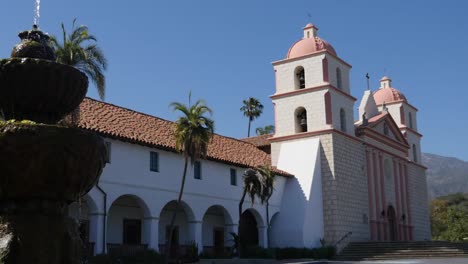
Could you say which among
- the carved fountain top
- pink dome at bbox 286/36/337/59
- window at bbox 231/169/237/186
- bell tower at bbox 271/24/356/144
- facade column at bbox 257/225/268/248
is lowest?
facade column at bbox 257/225/268/248

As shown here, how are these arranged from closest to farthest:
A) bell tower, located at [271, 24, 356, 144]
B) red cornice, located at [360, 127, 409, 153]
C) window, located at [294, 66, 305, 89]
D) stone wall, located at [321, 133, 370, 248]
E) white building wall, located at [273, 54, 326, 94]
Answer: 1. stone wall, located at [321, 133, 370, 248]
2. bell tower, located at [271, 24, 356, 144]
3. white building wall, located at [273, 54, 326, 94]
4. window, located at [294, 66, 305, 89]
5. red cornice, located at [360, 127, 409, 153]

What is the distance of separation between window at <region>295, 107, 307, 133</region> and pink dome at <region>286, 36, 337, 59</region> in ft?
11.0

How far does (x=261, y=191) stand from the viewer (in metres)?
27.9

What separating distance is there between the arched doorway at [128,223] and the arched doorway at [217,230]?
398 centimetres

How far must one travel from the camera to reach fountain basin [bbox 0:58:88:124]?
6.87m

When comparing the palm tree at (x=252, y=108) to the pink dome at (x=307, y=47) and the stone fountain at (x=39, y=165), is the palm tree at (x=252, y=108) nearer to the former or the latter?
the pink dome at (x=307, y=47)

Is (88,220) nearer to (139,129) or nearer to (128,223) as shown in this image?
(128,223)

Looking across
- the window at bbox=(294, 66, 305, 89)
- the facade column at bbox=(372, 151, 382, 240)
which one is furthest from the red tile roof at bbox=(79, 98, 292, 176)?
the facade column at bbox=(372, 151, 382, 240)

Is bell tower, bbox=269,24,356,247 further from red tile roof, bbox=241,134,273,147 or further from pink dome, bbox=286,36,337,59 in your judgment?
red tile roof, bbox=241,134,273,147

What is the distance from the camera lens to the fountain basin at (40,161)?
6242mm

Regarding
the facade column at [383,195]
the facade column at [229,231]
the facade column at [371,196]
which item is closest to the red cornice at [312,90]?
the facade column at [371,196]

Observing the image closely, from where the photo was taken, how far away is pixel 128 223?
24.9 meters

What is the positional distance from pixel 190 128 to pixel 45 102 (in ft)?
52.2

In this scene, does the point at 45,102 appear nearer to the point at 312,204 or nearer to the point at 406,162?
the point at 312,204
